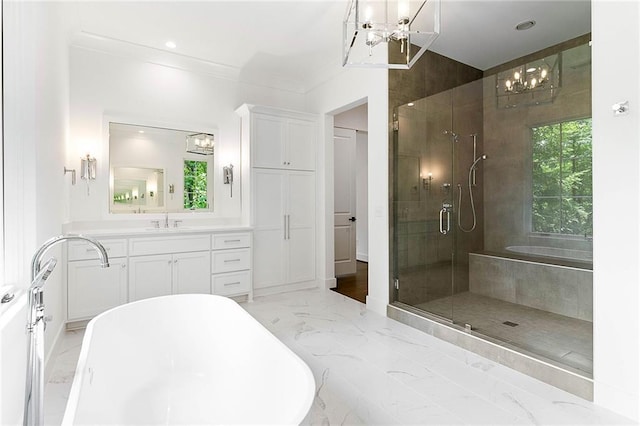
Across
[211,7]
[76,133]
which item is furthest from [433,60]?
[76,133]

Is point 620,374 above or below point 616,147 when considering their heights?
below

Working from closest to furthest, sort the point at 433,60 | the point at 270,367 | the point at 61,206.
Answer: the point at 270,367, the point at 61,206, the point at 433,60

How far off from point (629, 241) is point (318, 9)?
279 centimetres

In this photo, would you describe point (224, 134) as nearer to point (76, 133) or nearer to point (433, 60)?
point (76, 133)

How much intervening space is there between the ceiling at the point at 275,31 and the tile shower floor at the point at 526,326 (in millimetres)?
2651

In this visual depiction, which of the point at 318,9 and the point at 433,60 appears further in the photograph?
the point at 433,60

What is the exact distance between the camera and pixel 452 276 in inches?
128

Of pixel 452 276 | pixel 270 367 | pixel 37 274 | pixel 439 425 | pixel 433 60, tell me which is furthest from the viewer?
pixel 433 60

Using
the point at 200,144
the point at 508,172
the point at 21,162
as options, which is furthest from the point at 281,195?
the point at 21,162

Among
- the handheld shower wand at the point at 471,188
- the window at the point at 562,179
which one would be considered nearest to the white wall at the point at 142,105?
the handheld shower wand at the point at 471,188

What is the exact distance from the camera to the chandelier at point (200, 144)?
156 inches

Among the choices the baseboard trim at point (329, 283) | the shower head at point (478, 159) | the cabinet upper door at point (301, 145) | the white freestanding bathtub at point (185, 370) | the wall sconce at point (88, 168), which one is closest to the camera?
the white freestanding bathtub at point (185, 370)

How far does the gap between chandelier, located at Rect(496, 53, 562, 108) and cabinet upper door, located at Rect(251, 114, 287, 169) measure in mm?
2461

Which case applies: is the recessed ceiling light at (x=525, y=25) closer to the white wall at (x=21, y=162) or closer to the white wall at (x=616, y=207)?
the white wall at (x=616, y=207)
